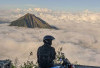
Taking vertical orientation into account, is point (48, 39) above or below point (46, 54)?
above

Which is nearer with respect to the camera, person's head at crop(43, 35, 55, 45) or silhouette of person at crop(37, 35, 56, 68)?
person's head at crop(43, 35, 55, 45)

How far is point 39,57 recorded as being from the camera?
39.0 ft

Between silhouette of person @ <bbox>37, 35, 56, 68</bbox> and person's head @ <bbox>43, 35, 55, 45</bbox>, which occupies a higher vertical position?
person's head @ <bbox>43, 35, 55, 45</bbox>

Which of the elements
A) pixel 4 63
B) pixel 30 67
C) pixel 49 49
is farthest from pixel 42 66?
pixel 30 67

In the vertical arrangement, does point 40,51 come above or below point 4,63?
above

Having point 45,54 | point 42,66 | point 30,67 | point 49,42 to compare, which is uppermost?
point 49,42

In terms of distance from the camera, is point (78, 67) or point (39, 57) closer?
point (39, 57)

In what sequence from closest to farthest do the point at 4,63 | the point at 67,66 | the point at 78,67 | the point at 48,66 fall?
1. the point at 67,66
2. the point at 48,66
3. the point at 4,63
4. the point at 78,67

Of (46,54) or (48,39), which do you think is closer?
(48,39)

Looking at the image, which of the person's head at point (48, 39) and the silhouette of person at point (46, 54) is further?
the silhouette of person at point (46, 54)

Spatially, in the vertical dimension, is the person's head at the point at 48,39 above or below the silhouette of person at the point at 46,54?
above

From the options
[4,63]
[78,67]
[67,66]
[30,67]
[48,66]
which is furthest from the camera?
[30,67]

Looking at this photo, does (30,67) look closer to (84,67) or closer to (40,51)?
(84,67)

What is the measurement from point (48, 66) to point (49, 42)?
Answer: 1.51 m
